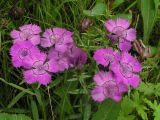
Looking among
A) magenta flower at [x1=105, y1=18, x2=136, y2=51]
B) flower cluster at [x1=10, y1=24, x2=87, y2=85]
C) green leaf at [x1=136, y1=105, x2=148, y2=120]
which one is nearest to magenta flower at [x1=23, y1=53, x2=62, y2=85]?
flower cluster at [x1=10, y1=24, x2=87, y2=85]

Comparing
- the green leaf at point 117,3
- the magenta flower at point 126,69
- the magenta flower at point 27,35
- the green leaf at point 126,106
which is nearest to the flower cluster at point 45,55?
the magenta flower at point 27,35

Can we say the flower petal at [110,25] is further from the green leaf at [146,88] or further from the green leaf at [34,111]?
the green leaf at [34,111]

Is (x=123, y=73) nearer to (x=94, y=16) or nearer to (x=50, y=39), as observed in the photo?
(x=50, y=39)

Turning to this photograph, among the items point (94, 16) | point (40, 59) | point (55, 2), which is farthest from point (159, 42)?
point (40, 59)

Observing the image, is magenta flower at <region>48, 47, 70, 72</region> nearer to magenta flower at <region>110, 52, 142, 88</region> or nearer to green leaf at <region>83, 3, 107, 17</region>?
magenta flower at <region>110, 52, 142, 88</region>

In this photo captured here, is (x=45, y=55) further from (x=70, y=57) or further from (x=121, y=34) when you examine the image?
(x=121, y=34)

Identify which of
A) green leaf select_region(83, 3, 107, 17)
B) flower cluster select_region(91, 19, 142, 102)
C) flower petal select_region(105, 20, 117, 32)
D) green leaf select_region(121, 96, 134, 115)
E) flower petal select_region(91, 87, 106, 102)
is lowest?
green leaf select_region(121, 96, 134, 115)
